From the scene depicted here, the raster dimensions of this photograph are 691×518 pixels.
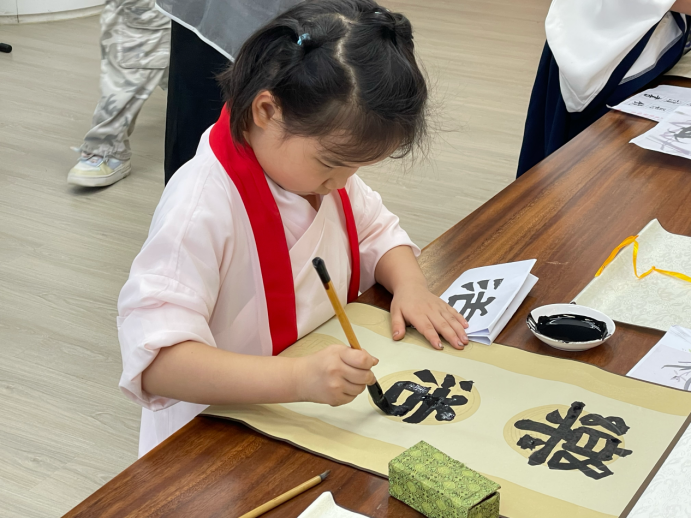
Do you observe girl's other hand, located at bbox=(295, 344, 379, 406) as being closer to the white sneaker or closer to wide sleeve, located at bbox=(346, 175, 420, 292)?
wide sleeve, located at bbox=(346, 175, 420, 292)

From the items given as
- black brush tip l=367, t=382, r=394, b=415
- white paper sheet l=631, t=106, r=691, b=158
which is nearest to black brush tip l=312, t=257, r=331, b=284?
black brush tip l=367, t=382, r=394, b=415

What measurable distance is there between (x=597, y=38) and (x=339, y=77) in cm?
106

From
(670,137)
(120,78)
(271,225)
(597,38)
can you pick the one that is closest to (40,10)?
(120,78)

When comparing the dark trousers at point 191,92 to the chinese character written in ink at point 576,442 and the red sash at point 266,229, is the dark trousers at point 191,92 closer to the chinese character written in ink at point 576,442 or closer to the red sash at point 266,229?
the red sash at point 266,229

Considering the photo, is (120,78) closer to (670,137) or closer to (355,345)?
(670,137)

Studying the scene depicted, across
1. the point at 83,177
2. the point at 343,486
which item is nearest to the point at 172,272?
the point at 343,486

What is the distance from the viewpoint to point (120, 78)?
9.20ft

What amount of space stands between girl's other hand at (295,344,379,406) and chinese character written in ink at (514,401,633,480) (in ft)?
0.53

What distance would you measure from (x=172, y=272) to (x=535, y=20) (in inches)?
188

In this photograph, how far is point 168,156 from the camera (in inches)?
66.6

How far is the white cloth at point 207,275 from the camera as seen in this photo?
0.80m

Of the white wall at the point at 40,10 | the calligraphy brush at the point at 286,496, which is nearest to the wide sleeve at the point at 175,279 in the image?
the calligraphy brush at the point at 286,496

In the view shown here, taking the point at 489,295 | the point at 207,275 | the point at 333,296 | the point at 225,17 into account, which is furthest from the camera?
the point at 225,17

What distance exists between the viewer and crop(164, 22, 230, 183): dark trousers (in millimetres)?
1645
